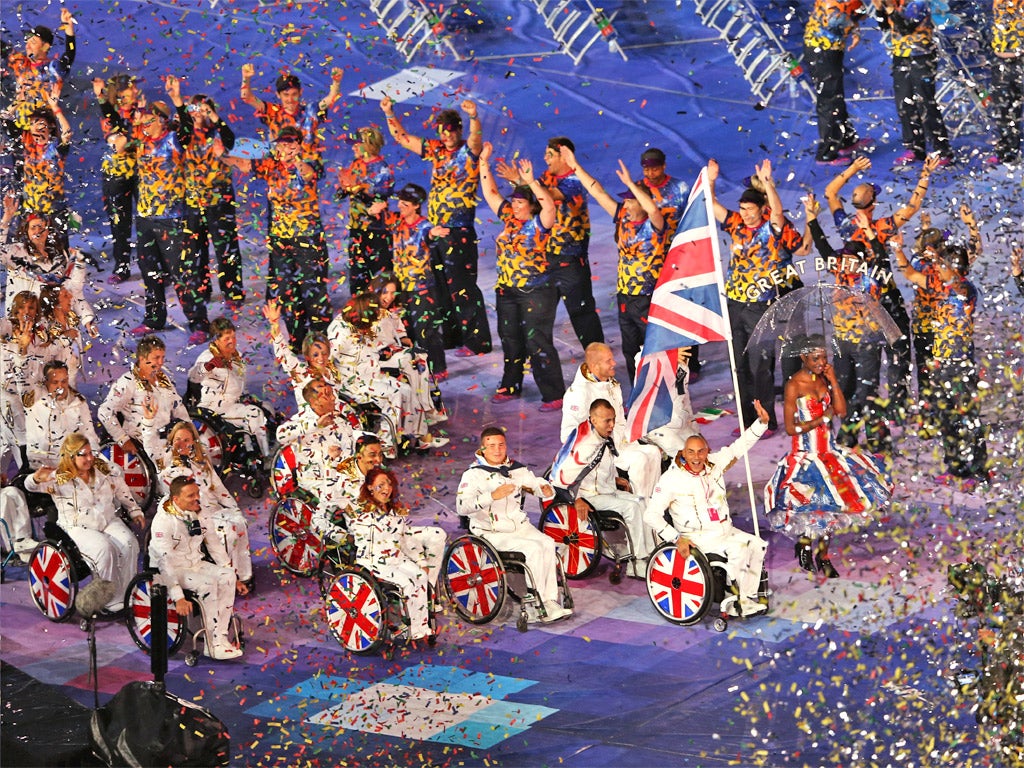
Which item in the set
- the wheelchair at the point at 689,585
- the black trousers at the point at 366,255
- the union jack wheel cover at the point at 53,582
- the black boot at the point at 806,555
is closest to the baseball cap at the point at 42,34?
the black trousers at the point at 366,255

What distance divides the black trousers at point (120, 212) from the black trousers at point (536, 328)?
13.9 feet

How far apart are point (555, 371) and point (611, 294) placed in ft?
7.15

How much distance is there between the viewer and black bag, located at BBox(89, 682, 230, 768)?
1209cm

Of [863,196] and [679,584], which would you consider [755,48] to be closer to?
[863,196]

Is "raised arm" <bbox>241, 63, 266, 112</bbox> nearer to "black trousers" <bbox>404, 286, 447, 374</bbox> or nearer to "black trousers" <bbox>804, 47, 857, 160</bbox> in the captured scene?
"black trousers" <bbox>404, 286, 447, 374</bbox>

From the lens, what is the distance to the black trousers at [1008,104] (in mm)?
14245

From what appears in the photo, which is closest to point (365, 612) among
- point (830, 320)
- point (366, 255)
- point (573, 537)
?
point (573, 537)

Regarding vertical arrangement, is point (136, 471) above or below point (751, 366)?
below

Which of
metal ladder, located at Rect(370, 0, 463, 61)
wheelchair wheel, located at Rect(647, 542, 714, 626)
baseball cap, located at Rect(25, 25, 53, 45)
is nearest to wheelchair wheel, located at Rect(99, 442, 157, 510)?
wheelchair wheel, located at Rect(647, 542, 714, 626)

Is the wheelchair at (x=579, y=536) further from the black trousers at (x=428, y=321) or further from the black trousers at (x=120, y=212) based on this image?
the black trousers at (x=120, y=212)

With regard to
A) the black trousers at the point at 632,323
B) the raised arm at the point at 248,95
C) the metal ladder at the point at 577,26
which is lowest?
the black trousers at the point at 632,323

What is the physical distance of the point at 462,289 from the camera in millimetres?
18234

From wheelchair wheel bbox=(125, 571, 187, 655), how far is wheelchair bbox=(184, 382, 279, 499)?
225cm

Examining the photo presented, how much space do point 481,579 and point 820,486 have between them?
7.29 feet
